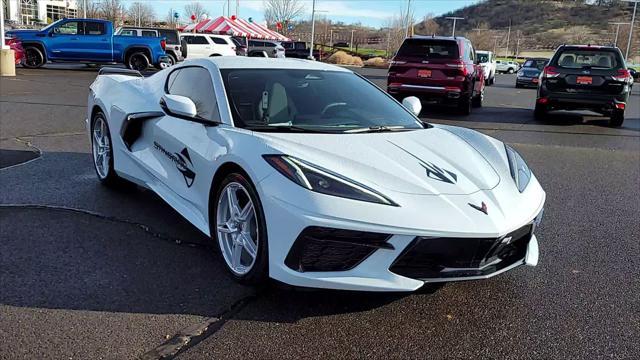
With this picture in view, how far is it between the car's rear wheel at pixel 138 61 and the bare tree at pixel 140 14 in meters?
52.3

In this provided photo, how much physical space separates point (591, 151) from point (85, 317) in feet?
27.5

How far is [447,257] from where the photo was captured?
2947 mm

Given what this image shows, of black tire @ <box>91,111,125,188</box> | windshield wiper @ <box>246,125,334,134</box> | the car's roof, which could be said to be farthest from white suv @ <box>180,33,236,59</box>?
windshield wiper @ <box>246,125,334,134</box>

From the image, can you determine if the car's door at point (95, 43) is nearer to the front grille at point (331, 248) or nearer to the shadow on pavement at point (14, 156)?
the shadow on pavement at point (14, 156)

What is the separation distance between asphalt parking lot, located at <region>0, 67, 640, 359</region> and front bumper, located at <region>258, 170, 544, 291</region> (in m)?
0.28

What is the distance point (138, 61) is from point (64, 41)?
2805 mm

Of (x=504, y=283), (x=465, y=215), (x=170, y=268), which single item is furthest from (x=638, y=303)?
(x=170, y=268)

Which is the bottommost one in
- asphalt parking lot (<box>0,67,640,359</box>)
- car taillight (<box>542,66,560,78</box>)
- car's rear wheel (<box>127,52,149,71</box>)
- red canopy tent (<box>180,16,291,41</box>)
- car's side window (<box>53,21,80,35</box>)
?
asphalt parking lot (<box>0,67,640,359</box>)

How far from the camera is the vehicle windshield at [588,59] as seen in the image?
1200 centimetres

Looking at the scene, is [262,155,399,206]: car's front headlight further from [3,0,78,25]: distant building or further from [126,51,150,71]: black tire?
[3,0,78,25]: distant building

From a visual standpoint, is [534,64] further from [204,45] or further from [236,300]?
[236,300]

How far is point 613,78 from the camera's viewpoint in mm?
11633

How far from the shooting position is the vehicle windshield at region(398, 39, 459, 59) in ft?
41.1

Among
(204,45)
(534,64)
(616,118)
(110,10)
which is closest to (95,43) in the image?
(204,45)
